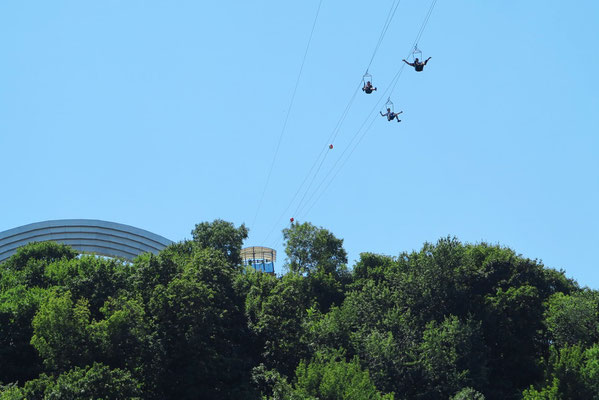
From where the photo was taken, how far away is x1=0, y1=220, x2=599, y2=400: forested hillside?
38375mm

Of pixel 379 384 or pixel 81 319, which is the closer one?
pixel 81 319

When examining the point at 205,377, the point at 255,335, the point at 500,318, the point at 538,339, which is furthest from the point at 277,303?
the point at 538,339

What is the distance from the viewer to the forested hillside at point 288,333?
38.4 meters

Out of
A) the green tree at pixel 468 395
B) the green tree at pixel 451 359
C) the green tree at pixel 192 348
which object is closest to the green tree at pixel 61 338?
the green tree at pixel 192 348

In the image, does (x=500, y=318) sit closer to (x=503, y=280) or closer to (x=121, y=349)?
(x=503, y=280)

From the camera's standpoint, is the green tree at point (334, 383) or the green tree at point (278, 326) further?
the green tree at point (278, 326)

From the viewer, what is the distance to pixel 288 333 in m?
46.0

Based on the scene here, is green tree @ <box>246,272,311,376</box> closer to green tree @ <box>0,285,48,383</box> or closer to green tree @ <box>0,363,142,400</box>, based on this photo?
green tree @ <box>0,363,142,400</box>

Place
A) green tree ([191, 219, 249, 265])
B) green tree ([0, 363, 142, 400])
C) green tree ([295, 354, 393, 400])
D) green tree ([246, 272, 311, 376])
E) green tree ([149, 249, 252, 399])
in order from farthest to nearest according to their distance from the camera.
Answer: green tree ([191, 219, 249, 265]) → green tree ([246, 272, 311, 376]) → green tree ([149, 249, 252, 399]) → green tree ([295, 354, 393, 400]) → green tree ([0, 363, 142, 400])

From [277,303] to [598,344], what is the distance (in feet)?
71.3

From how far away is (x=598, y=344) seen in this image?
4625 cm

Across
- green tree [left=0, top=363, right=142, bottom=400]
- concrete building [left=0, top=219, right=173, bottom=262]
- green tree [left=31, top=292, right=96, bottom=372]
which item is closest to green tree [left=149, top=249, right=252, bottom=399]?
green tree [left=0, top=363, right=142, bottom=400]

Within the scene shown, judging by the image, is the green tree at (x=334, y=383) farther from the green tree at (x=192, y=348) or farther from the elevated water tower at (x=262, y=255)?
the elevated water tower at (x=262, y=255)

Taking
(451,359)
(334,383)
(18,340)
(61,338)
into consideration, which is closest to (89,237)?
(18,340)
